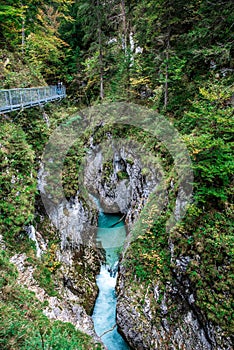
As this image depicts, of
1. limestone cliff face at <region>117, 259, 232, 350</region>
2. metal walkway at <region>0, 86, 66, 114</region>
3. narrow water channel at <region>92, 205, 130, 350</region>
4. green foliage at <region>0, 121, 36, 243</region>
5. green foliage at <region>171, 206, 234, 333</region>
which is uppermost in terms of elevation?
metal walkway at <region>0, 86, 66, 114</region>

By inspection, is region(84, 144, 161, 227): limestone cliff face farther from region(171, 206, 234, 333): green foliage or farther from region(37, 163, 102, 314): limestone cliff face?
region(171, 206, 234, 333): green foliage

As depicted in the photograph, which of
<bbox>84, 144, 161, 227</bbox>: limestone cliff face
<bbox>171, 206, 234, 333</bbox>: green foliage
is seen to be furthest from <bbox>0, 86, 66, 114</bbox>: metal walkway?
<bbox>171, 206, 234, 333</bbox>: green foliage

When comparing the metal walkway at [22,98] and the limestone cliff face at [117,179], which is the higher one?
the metal walkway at [22,98]

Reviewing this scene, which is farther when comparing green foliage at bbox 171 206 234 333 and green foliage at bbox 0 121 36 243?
green foliage at bbox 0 121 36 243

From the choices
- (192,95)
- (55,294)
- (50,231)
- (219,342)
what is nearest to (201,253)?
(219,342)

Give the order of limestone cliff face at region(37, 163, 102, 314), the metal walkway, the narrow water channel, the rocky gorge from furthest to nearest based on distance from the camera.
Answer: limestone cliff face at region(37, 163, 102, 314)
the narrow water channel
the metal walkway
the rocky gorge

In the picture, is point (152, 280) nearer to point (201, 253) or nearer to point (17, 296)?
point (201, 253)

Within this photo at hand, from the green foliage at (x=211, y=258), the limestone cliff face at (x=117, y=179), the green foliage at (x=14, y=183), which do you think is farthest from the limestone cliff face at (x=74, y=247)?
the green foliage at (x=211, y=258)

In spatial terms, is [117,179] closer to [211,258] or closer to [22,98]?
[22,98]

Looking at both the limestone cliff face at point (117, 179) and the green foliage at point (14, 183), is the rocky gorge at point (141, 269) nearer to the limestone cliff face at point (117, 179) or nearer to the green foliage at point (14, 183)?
the limestone cliff face at point (117, 179)
